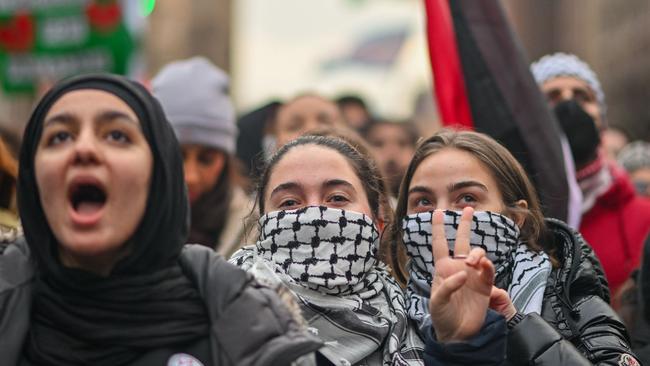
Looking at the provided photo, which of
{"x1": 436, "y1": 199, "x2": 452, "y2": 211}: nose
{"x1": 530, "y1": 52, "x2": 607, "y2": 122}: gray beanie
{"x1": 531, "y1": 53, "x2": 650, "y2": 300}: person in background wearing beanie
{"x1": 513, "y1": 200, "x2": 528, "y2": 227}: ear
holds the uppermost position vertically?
{"x1": 530, "y1": 52, "x2": 607, "y2": 122}: gray beanie

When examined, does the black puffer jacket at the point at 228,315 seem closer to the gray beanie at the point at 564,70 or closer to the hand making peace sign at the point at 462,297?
the hand making peace sign at the point at 462,297

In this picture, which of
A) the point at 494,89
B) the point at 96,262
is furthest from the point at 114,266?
the point at 494,89

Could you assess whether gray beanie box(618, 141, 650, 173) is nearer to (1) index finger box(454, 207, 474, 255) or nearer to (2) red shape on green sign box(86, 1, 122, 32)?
(1) index finger box(454, 207, 474, 255)

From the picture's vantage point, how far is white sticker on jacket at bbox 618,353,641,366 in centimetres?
434

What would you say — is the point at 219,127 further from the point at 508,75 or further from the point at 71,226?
the point at 71,226

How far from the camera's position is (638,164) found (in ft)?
29.6

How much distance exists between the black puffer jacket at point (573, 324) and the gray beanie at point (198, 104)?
2.79 m

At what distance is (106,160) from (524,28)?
64177mm

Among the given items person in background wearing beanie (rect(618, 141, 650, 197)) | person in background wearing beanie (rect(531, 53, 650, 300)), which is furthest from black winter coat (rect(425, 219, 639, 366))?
person in background wearing beanie (rect(618, 141, 650, 197))

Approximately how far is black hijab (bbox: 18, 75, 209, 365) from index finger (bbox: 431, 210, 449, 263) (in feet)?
2.31

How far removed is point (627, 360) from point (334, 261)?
90 cm

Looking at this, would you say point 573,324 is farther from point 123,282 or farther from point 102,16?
point 102,16

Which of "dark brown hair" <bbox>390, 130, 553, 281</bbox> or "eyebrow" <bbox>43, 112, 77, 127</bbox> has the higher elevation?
"dark brown hair" <bbox>390, 130, 553, 281</bbox>

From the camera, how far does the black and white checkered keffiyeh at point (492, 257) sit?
14.8 feet
